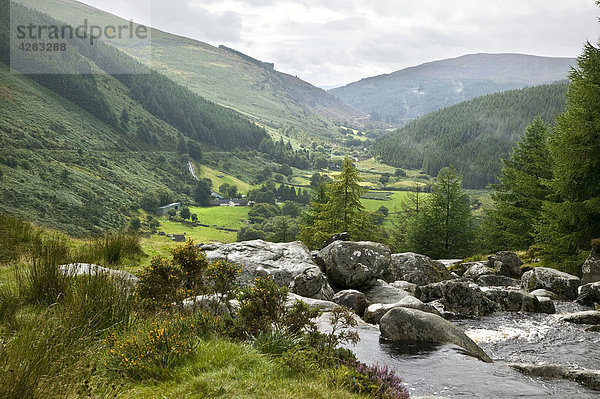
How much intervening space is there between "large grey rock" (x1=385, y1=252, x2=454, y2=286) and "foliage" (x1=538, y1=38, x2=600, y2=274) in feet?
21.6

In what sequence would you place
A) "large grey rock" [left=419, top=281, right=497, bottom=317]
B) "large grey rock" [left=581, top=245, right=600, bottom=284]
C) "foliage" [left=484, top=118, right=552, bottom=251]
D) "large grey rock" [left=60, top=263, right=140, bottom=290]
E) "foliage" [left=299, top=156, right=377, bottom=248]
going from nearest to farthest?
1. "large grey rock" [left=60, top=263, right=140, bottom=290]
2. "large grey rock" [left=419, top=281, right=497, bottom=317]
3. "large grey rock" [left=581, top=245, right=600, bottom=284]
4. "foliage" [left=484, top=118, right=552, bottom=251]
5. "foliage" [left=299, top=156, right=377, bottom=248]

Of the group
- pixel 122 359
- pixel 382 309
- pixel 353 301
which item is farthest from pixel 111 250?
pixel 382 309

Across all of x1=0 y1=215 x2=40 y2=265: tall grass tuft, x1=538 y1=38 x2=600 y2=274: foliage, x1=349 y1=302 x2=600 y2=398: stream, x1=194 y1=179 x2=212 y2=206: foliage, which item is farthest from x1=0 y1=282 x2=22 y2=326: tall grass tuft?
x1=194 y1=179 x2=212 y2=206: foliage

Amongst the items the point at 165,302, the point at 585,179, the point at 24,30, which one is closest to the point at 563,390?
the point at 165,302

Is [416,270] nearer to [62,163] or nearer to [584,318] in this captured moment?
[584,318]

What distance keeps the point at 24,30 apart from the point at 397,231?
216247 mm

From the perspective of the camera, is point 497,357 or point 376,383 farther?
point 497,357

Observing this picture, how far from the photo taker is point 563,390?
7219 millimetres

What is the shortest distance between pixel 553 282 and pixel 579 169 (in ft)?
22.5

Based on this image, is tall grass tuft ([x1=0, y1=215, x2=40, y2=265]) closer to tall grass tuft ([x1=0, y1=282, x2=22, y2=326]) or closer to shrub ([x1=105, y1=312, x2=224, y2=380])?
tall grass tuft ([x1=0, y1=282, x2=22, y2=326])

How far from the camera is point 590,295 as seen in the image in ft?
48.5

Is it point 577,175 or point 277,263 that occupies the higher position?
point 577,175

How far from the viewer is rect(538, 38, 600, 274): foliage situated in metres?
19.5

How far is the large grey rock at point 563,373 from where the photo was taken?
7.46 meters
